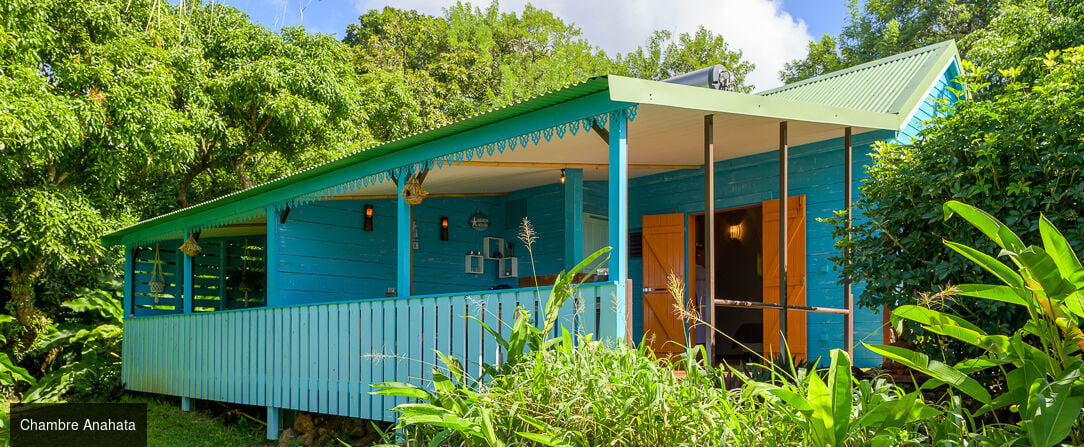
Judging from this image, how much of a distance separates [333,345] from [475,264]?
305cm

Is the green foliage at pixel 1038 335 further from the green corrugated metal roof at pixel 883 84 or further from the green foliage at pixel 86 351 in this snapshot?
the green foliage at pixel 86 351

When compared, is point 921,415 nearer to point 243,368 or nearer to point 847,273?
point 847,273

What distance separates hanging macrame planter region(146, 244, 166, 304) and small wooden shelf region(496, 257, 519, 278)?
5276 millimetres

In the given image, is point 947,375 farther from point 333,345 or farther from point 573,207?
point 333,345

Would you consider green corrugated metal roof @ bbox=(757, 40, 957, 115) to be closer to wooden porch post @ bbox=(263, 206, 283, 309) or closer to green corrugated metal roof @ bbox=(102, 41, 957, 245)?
green corrugated metal roof @ bbox=(102, 41, 957, 245)

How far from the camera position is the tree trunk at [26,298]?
44.3ft

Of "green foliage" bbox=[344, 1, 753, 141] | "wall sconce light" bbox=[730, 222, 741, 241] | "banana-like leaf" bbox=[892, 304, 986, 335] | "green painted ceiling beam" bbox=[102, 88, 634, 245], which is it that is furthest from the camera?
"green foliage" bbox=[344, 1, 753, 141]

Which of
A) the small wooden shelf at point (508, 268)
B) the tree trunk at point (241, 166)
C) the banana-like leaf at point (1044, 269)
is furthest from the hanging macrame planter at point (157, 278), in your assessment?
the banana-like leaf at point (1044, 269)

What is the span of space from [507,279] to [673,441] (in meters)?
6.74

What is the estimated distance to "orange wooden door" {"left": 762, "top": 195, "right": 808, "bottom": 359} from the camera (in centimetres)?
792

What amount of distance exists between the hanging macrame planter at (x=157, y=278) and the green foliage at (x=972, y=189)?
10041 millimetres

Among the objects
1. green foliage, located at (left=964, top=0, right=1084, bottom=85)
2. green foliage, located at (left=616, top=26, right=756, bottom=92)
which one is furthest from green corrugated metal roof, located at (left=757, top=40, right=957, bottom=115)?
green foliage, located at (left=616, top=26, right=756, bottom=92)

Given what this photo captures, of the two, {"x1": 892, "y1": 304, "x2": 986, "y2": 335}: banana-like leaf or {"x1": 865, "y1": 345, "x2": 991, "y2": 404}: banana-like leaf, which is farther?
{"x1": 892, "y1": 304, "x2": 986, "y2": 335}: banana-like leaf

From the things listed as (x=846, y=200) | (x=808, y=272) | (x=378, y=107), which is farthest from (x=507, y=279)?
(x=378, y=107)
